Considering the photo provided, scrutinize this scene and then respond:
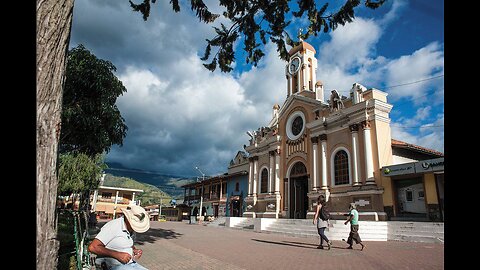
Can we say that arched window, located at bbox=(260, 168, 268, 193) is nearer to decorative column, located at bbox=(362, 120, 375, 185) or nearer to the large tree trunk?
decorative column, located at bbox=(362, 120, 375, 185)

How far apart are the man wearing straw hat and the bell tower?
22482 mm

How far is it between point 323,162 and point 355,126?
3.39 m

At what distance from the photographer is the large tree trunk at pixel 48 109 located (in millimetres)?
2363

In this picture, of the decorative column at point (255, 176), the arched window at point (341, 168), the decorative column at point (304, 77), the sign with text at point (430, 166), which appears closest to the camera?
the sign with text at point (430, 166)

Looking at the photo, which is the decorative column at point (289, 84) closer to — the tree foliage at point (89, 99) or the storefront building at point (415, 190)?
the storefront building at point (415, 190)

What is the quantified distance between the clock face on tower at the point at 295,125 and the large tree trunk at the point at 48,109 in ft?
72.0

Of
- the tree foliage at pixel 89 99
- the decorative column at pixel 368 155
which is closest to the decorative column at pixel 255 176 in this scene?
the decorative column at pixel 368 155

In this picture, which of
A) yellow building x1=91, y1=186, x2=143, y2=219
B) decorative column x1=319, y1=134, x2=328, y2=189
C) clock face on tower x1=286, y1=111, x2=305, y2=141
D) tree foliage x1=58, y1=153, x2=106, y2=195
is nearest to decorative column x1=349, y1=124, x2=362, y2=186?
decorative column x1=319, y1=134, x2=328, y2=189

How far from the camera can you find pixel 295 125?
81.5 ft

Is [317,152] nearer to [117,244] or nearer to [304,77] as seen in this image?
[304,77]
